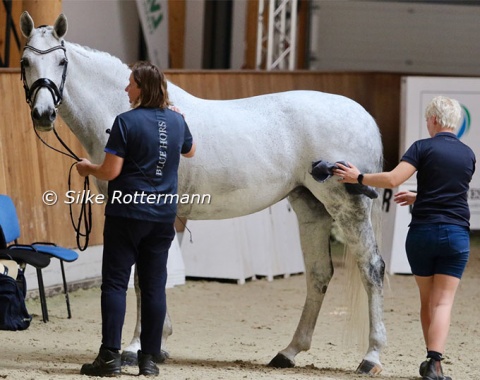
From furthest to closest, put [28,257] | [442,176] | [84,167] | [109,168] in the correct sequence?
[28,257], [442,176], [84,167], [109,168]

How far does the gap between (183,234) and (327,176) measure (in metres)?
4.06

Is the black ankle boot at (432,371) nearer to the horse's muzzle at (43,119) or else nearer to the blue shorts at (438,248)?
the blue shorts at (438,248)

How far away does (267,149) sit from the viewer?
597 centimetres

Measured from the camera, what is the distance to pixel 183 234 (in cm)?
966

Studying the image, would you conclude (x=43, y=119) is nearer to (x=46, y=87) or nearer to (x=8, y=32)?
(x=46, y=87)

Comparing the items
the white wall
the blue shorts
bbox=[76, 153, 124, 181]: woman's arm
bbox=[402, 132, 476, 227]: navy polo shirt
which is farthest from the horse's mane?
the white wall

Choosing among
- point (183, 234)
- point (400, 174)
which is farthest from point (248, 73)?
point (400, 174)

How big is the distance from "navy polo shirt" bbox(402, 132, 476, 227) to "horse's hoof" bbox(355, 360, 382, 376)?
1046 mm

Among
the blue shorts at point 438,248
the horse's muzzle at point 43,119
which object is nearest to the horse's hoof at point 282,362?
the blue shorts at point 438,248

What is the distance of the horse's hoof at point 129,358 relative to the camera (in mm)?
5797

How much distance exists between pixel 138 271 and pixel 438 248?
1.66 metres

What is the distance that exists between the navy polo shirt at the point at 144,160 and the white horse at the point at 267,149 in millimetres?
735

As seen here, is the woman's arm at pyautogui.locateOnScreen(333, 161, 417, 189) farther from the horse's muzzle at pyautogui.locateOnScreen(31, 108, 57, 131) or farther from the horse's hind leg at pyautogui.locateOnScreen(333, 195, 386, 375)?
the horse's muzzle at pyautogui.locateOnScreen(31, 108, 57, 131)

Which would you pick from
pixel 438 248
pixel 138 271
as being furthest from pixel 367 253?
pixel 138 271
